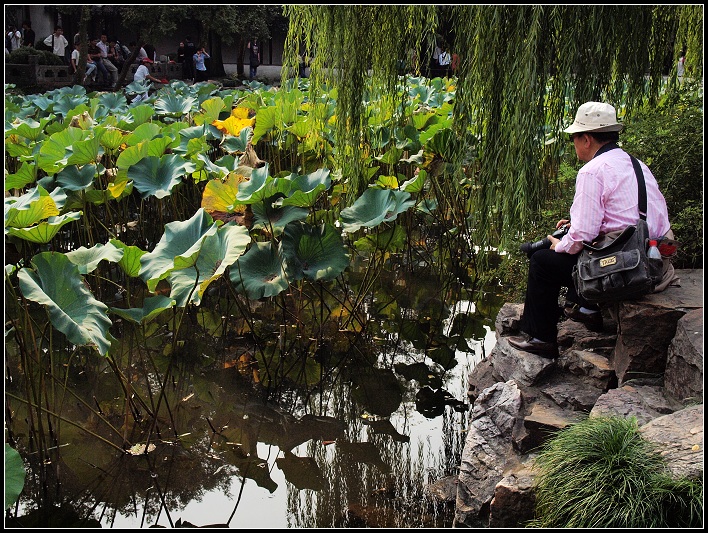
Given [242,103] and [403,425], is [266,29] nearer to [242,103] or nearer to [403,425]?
[242,103]

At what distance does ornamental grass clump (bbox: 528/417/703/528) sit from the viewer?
223 centimetres

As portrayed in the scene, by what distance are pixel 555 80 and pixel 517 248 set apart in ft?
3.61

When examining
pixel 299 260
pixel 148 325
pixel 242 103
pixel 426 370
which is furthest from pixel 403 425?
pixel 242 103

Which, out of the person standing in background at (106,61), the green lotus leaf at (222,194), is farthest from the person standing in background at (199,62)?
the green lotus leaf at (222,194)

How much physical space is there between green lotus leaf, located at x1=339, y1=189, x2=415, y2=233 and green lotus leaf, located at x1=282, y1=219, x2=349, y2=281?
142 mm

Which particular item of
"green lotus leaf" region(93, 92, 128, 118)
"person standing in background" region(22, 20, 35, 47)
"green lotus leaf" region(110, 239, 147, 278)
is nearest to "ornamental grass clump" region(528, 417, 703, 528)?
"green lotus leaf" region(110, 239, 147, 278)

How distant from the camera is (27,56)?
15398mm

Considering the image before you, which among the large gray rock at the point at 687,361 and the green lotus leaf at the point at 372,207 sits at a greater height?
the green lotus leaf at the point at 372,207

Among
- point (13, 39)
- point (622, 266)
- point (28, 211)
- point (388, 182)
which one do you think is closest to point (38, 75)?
point (13, 39)

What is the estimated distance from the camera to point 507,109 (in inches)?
132

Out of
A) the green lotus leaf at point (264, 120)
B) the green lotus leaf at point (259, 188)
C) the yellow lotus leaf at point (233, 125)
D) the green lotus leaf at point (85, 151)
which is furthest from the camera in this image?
the yellow lotus leaf at point (233, 125)

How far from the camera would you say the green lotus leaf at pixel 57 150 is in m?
5.33

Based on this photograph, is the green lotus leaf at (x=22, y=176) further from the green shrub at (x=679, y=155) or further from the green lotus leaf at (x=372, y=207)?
the green shrub at (x=679, y=155)

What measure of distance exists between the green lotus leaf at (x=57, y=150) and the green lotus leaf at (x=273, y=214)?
1.64 m
